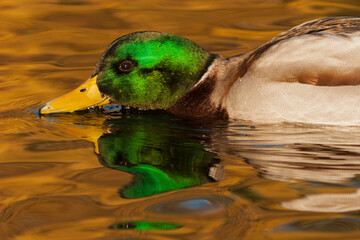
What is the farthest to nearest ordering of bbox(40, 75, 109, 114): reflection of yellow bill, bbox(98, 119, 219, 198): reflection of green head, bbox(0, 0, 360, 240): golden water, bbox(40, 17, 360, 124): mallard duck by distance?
bbox(40, 75, 109, 114): reflection of yellow bill → bbox(40, 17, 360, 124): mallard duck → bbox(98, 119, 219, 198): reflection of green head → bbox(0, 0, 360, 240): golden water

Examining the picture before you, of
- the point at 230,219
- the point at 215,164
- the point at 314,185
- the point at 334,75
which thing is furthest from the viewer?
the point at 334,75

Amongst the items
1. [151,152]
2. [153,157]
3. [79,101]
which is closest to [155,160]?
[153,157]

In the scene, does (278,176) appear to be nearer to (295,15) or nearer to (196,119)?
(196,119)

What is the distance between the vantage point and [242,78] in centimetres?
605

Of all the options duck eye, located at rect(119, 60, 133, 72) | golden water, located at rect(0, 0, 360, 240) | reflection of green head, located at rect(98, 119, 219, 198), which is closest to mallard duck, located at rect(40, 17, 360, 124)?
duck eye, located at rect(119, 60, 133, 72)

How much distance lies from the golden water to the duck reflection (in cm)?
2

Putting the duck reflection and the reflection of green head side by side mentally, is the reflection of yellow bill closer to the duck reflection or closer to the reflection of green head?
the duck reflection

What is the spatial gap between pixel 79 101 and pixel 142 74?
604 millimetres

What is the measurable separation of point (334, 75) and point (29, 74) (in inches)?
148

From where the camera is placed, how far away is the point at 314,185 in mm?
4676

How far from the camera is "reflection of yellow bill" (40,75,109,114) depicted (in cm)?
659

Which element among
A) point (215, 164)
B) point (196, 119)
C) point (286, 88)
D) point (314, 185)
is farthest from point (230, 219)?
point (196, 119)

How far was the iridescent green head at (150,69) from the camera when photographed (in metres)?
6.43

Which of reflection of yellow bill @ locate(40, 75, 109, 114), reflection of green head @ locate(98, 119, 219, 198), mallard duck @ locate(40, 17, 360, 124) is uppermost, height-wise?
mallard duck @ locate(40, 17, 360, 124)
